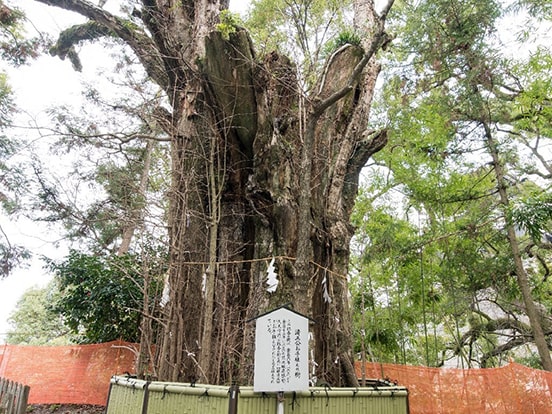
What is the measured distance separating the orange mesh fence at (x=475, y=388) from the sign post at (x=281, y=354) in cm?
359

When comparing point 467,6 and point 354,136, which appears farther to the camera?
point 467,6

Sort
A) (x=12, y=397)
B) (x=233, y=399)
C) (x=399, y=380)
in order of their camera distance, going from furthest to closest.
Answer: (x=399, y=380), (x=12, y=397), (x=233, y=399)

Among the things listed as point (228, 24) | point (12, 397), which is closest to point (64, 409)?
point (12, 397)

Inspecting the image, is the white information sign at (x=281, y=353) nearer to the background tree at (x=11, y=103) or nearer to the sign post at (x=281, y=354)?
the sign post at (x=281, y=354)

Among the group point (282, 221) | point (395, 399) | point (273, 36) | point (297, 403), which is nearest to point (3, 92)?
point (273, 36)

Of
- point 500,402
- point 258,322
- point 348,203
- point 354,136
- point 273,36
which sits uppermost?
point 273,36

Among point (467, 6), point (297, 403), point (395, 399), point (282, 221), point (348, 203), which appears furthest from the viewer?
point (467, 6)

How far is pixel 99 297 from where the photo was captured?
6.46 meters

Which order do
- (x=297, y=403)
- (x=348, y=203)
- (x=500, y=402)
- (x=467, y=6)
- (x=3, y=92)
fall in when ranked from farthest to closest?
(x=3, y=92)
(x=467, y=6)
(x=348, y=203)
(x=500, y=402)
(x=297, y=403)

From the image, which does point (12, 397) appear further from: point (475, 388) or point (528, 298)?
point (528, 298)

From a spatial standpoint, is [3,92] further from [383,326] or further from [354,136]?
[383,326]

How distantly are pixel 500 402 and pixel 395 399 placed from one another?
2967 mm

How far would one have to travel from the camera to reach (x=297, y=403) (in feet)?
8.97

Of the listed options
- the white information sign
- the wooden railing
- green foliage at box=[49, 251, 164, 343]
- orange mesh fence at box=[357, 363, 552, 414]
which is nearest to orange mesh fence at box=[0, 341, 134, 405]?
green foliage at box=[49, 251, 164, 343]
